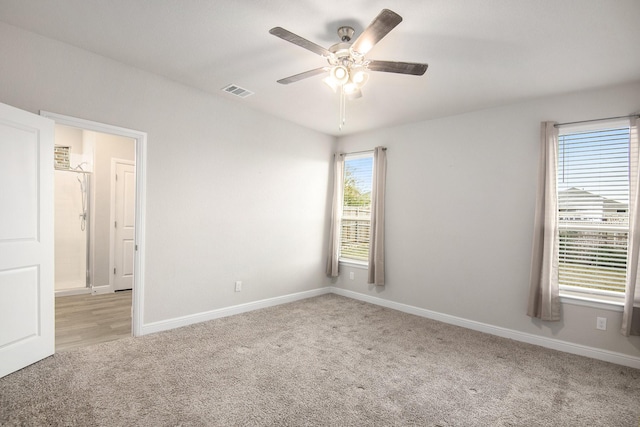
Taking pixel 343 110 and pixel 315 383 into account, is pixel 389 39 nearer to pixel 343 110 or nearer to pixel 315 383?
pixel 343 110

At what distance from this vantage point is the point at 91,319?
3.76 m

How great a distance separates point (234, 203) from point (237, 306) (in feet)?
4.36

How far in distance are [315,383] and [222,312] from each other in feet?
6.16

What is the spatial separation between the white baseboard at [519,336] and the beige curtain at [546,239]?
28 cm

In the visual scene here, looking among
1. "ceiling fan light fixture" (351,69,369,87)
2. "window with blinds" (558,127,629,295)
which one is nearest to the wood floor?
"ceiling fan light fixture" (351,69,369,87)

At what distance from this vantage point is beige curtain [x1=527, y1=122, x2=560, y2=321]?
327 centimetres

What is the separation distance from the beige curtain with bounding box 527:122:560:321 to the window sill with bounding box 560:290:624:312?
0.33ft

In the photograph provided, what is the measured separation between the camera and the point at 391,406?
7.20 ft

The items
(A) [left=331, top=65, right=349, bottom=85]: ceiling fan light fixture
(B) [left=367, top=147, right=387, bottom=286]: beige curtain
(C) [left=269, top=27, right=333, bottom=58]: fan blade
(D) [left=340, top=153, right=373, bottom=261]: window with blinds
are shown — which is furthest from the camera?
(D) [left=340, top=153, right=373, bottom=261]: window with blinds

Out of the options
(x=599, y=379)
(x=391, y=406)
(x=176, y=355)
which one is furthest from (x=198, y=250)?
(x=599, y=379)

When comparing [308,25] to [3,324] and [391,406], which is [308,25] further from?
[3,324]

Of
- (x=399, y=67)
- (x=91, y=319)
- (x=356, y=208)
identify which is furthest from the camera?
(x=356, y=208)

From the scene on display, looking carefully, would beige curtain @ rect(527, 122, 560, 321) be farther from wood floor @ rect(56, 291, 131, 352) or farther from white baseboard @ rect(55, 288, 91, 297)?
white baseboard @ rect(55, 288, 91, 297)

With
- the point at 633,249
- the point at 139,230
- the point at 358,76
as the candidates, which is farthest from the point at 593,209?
the point at 139,230
